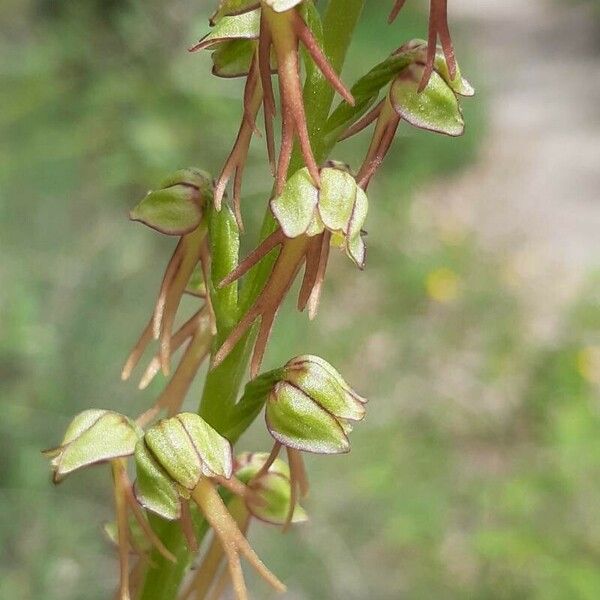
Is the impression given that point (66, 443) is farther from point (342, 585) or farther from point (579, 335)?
point (579, 335)

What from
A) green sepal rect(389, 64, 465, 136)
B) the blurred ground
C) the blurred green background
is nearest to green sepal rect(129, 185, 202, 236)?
green sepal rect(389, 64, 465, 136)

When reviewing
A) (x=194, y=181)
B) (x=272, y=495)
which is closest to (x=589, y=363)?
(x=272, y=495)

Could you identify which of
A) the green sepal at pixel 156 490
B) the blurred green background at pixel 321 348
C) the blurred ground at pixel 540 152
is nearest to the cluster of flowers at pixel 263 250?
the green sepal at pixel 156 490

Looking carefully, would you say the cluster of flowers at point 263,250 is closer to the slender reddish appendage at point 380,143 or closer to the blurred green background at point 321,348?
the slender reddish appendage at point 380,143

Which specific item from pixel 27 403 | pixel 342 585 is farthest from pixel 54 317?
pixel 342 585

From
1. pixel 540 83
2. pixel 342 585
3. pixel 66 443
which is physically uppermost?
pixel 66 443

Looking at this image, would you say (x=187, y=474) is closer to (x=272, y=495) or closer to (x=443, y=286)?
(x=272, y=495)
